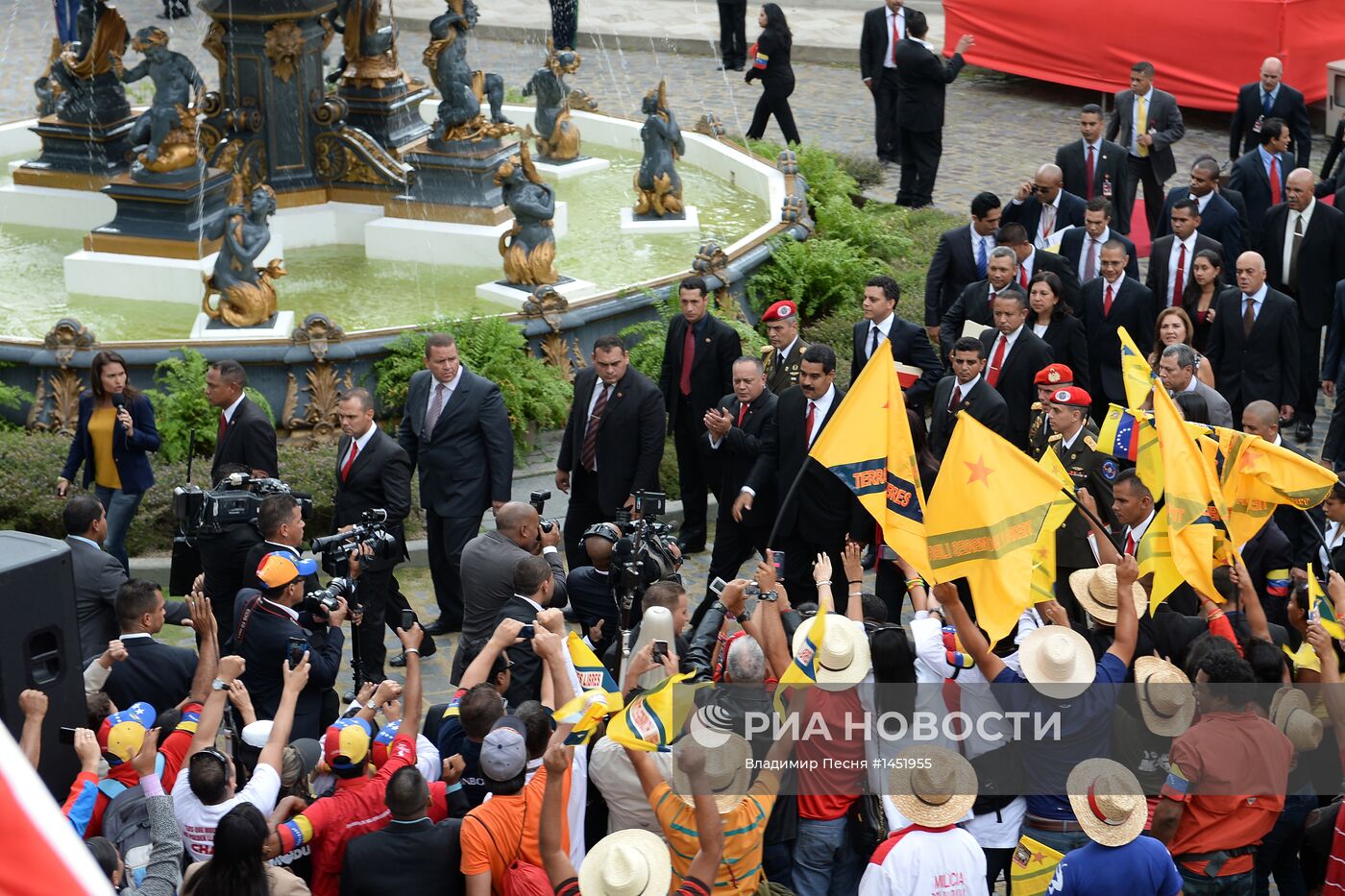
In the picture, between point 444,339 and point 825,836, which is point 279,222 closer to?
point 444,339

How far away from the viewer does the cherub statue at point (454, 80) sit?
699 inches

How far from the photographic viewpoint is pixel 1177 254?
14102 mm

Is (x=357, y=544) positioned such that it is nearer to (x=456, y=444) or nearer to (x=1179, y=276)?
(x=456, y=444)

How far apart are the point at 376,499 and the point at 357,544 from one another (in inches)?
55.0

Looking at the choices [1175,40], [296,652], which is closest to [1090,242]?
[296,652]

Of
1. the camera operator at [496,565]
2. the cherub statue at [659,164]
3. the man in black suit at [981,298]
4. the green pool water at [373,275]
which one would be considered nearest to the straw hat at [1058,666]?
the camera operator at [496,565]

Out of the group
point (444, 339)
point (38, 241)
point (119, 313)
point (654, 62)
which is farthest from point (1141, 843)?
point (654, 62)

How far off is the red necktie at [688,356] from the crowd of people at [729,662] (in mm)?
104

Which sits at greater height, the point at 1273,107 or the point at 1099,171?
the point at 1273,107

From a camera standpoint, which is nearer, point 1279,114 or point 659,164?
point 1279,114

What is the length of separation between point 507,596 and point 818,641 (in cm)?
253

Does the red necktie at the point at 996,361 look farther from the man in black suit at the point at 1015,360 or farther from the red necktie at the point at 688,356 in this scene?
the red necktie at the point at 688,356

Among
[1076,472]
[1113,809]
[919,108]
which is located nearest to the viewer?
[1113,809]

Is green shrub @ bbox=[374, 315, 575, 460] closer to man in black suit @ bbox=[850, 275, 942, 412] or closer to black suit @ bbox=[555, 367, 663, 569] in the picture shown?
black suit @ bbox=[555, 367, 663, 569]
